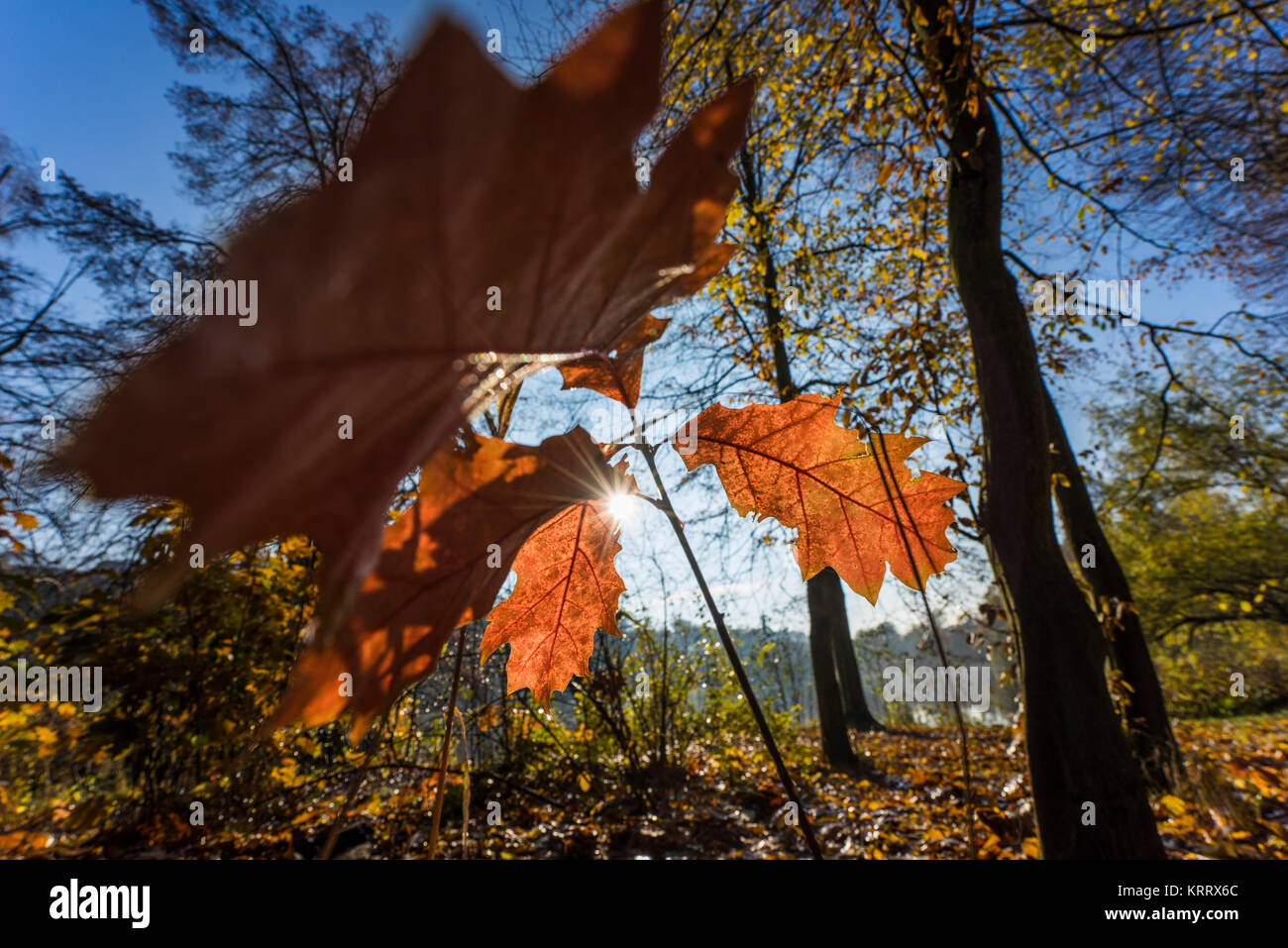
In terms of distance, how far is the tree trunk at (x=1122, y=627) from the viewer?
353 centimetres

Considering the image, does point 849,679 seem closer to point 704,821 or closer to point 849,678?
point 849,678

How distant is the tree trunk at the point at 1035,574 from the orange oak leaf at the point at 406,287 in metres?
2.33

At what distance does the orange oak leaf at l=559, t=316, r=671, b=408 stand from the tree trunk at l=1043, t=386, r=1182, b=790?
141 inches

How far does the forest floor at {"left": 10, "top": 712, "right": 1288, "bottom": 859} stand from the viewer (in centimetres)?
269

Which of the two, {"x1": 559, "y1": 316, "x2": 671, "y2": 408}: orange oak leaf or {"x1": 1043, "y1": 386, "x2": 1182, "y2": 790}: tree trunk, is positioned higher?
{"x1": 559, "y1": 316, "x2": 671, "y2": 408}: orange oak leaf

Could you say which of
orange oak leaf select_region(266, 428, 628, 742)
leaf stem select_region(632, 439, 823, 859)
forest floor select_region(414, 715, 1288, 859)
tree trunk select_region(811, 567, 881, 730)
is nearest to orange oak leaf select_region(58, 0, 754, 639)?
orange oak leaf select_region(266, 428, 628, 742)

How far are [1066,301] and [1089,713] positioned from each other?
372 cm

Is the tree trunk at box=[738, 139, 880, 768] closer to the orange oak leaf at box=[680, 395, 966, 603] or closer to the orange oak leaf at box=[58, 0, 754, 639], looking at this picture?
the orange oak leaf at box=[680, 395, 966, 603]

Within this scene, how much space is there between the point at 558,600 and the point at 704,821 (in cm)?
371

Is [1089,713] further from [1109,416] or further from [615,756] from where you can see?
[1109,416]

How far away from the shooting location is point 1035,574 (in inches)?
80.4

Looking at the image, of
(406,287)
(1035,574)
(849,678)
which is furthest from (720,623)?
(849,678)

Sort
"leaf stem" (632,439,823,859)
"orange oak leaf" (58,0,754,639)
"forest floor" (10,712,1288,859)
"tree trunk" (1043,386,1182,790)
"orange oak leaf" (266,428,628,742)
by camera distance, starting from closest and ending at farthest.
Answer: "orange oak leaf" (58,0,754,639)
"orange oak leaf" (266,428,628,742)
"leaf stem" (632,439,823,859)
"forest floor" (10,712,1288,859)
"tree trunk" (1043,386,1182,790)
